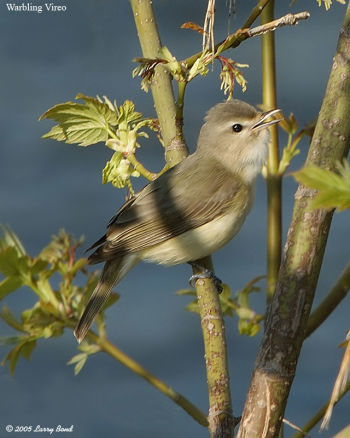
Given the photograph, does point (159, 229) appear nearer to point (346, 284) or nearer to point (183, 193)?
point (183, 193)

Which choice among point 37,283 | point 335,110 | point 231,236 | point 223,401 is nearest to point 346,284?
point 223,401

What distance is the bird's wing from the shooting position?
98.9 inches

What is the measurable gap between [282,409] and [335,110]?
1.58ft

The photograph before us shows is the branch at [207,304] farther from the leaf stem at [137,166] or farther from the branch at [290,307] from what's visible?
the branch at [290,307]

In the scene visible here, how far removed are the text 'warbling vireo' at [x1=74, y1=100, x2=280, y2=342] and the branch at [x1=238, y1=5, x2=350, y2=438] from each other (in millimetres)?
1270

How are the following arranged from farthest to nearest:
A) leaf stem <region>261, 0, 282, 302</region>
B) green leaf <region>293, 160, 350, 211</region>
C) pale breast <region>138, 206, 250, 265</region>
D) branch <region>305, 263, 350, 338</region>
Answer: pale breast <region>138, 206, 250, 265</region>
leaf stem <region>261, 0, 282, 302</region>
branch <region>305, 263, 350, 338</region>
green leaf <region>293, 160, 350, 211</region>

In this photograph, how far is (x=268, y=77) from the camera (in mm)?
1760

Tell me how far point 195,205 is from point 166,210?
0.36ft

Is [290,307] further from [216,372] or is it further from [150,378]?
[150,378]

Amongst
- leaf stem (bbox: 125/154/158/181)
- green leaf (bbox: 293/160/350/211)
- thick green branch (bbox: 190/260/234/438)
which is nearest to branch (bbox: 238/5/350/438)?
thick green branch (bbox: 190/260/234/438)

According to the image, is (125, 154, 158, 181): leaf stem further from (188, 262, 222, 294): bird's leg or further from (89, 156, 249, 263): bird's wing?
(89, 156, 249, 263): bird's wing

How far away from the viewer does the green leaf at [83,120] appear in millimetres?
1571

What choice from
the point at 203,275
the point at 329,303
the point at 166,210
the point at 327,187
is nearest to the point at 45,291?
the point at 203,275

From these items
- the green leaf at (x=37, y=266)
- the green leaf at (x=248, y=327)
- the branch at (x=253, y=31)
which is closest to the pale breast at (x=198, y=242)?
the green leaf at (x=248, y=327)
